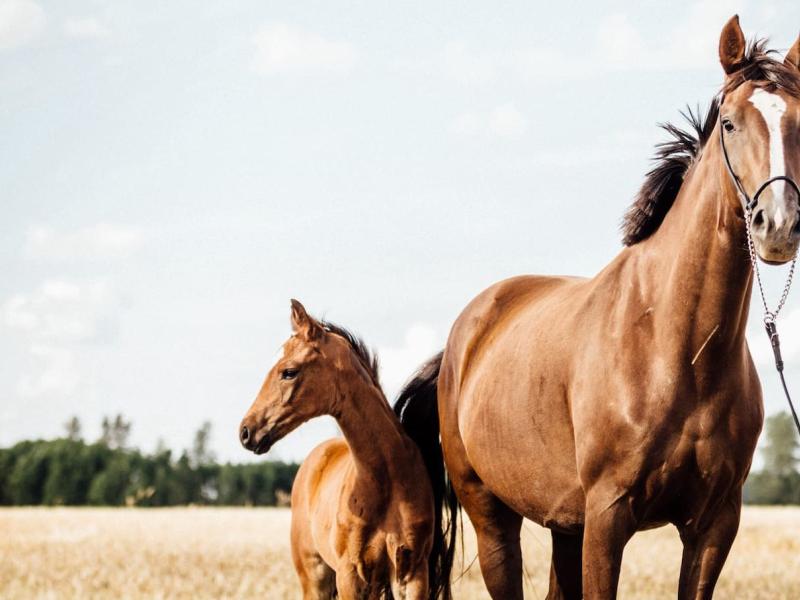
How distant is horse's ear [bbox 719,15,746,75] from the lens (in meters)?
3.93

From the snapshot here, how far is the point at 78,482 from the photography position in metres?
35.6

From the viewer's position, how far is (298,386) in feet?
23.7

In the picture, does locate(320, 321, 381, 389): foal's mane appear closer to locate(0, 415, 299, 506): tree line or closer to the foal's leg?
the foal's leg

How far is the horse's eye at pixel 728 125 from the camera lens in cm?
379

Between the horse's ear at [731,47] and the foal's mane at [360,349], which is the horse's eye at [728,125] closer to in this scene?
the horse's ear at [731,47]

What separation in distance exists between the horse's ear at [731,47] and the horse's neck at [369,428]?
3739 millimetres

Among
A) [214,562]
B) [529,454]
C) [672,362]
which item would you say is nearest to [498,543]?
[529,454]

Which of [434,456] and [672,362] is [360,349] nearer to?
[434,456]

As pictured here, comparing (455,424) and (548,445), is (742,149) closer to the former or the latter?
(548,445)

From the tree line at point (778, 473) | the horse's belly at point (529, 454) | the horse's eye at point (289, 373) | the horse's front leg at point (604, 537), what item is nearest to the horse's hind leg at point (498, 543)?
the horse's belly at point (529, 454)

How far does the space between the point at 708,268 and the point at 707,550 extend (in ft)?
3.76

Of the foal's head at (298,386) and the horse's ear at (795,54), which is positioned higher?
the horse's ear at (795,54)

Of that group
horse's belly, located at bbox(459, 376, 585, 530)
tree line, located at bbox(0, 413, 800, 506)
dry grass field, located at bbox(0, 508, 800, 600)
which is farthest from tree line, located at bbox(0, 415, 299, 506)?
horse's belly, located at bbox(459, 376, 585, 530)

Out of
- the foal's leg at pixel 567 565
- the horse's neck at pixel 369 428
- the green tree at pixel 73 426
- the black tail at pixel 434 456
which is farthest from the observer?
the green tree at pixel 73 426
